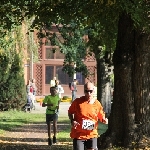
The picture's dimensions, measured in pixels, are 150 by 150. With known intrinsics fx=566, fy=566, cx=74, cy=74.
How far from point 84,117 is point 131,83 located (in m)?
4.73

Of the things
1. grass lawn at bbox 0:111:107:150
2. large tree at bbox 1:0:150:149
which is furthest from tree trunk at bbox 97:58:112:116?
large tree at bbox 1:0:150:149

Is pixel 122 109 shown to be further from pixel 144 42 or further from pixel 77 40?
pixel 77 40

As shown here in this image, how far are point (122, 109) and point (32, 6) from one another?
166 inches

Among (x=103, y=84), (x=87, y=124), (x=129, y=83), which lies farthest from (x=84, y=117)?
(x=103, y=84)

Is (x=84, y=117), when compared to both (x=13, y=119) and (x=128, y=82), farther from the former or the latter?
(x=13, y=119)

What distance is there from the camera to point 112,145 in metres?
14.6

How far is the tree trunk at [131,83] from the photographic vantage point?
1437 cm

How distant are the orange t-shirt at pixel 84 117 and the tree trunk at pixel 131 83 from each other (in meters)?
4.51

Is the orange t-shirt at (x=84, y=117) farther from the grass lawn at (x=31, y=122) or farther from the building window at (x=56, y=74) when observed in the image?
the building window at (x=56, y=74)

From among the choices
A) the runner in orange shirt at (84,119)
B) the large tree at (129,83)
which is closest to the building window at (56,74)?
the large tree at (129,83)

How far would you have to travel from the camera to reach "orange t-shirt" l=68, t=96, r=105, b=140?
32.7 ft

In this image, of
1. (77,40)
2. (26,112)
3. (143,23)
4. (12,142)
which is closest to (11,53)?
(77,40)

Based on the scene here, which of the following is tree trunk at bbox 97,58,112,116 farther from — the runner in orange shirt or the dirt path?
the runner in orange shirt

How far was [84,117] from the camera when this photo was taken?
999 cm
